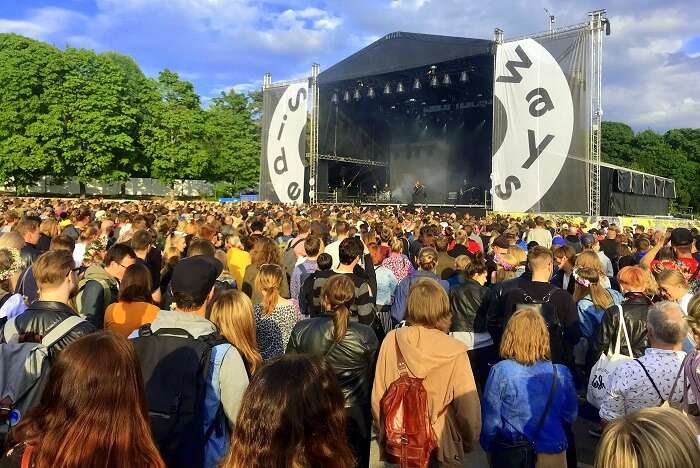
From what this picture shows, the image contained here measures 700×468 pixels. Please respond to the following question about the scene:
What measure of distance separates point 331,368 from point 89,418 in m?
0.69

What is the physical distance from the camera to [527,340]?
2645 mm

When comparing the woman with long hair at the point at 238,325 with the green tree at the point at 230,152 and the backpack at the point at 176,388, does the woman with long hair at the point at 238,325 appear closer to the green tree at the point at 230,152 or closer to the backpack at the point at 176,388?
the backpack at the point at 176,388

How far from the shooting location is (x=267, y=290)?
3.51m

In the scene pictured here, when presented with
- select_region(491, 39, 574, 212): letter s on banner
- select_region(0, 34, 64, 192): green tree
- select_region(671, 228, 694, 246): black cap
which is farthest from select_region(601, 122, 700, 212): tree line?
select_region(671, 228, 694, 246): black cap

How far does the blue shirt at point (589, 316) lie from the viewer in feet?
13.2

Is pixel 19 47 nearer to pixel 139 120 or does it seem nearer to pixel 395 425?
pixel 139 120

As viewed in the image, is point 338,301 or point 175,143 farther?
point 175,143

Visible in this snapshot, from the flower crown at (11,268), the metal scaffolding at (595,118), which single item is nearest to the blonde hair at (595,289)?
the flower crown at (11,268)

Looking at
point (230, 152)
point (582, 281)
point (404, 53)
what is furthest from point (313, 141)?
point (582, 281)

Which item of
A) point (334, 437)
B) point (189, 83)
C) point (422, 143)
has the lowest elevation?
point (334, 437)

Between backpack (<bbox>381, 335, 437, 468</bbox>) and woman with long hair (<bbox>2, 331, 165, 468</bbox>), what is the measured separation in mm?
1180

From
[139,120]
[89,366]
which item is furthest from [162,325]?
[139,120]

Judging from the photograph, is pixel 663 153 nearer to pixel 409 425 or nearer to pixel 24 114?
pixel 24 114

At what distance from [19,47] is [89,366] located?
138ft
